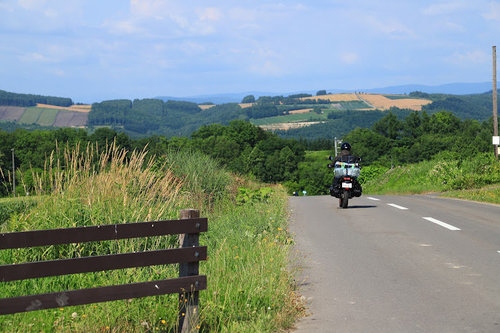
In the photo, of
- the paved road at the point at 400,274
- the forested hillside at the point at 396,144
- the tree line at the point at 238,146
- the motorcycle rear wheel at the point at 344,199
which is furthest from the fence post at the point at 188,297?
the tree line at the point at 238,146

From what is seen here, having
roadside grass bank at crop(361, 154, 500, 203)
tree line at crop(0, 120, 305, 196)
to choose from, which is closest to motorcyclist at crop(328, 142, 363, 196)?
roadside grass bank at crop(361, 154, 500, 203)

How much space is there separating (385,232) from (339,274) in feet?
13.8

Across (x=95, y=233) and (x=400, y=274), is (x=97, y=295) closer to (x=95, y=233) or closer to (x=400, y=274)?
(x=95, y=233)

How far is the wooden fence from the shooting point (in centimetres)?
400

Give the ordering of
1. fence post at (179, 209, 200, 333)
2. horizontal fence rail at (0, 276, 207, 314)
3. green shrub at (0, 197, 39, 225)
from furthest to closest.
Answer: green shrub at (0, 197, 39, 225)
fence post at (179, 209, 200, 333)
horizontal fence rail at (0, 276, 207, 314)

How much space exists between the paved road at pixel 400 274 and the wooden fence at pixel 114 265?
3.85 feet

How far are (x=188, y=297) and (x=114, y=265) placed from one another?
2.30 feet

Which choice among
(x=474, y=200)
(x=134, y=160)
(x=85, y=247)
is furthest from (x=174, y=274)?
(x=474, y=200)

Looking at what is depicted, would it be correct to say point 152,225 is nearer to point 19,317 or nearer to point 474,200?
point 19,317

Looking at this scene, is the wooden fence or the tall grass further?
the tall grass

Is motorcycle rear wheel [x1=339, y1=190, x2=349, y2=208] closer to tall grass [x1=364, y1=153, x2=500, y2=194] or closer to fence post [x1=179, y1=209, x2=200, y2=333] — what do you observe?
tall grass [x1=364, y1=153, x2=500, y2=194]

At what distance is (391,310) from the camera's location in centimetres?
553

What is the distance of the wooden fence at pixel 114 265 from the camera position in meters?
4.00

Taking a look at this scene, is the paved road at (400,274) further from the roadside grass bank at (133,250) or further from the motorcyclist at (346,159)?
the motorcyclist at (346,159)
